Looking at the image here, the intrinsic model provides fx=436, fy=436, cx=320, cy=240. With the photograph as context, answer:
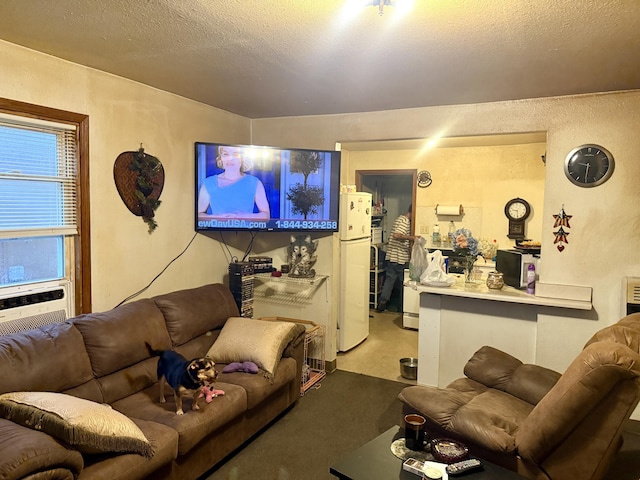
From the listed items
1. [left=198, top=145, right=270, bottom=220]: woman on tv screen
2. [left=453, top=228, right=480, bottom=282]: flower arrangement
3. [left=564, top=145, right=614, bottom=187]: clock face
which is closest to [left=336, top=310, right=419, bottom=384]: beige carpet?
[left=453, top=228, right=480, bottom=282]: flower arrangement

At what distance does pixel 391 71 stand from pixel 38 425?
264 cm

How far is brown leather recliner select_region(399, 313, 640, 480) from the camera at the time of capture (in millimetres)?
1820

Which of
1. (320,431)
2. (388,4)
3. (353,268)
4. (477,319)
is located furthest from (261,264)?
(388,4)

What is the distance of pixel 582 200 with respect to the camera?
A: 10.9 feet

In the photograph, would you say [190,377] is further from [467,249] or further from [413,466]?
[467,249]

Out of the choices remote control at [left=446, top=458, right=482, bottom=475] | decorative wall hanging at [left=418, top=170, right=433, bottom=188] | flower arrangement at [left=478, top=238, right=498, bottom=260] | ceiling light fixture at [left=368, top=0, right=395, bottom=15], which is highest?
ceiling light fixture at [left=368, top=0, right=395, bottom=15]

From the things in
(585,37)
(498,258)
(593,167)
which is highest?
(585,37)

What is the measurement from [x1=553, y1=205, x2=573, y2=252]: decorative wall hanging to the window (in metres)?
3.44

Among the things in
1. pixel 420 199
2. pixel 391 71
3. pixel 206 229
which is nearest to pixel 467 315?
pixel 391 71

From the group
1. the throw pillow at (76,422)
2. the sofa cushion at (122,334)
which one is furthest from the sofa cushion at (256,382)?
the throw pillow at (76,422)

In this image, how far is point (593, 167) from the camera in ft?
10.7

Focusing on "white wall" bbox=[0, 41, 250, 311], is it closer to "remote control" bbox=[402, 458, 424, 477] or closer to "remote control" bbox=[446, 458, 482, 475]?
"remote control" bbox=[402, 458, 424, 477]

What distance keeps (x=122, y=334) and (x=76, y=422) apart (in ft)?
2.98

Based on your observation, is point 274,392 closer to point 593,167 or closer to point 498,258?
point 498,258
